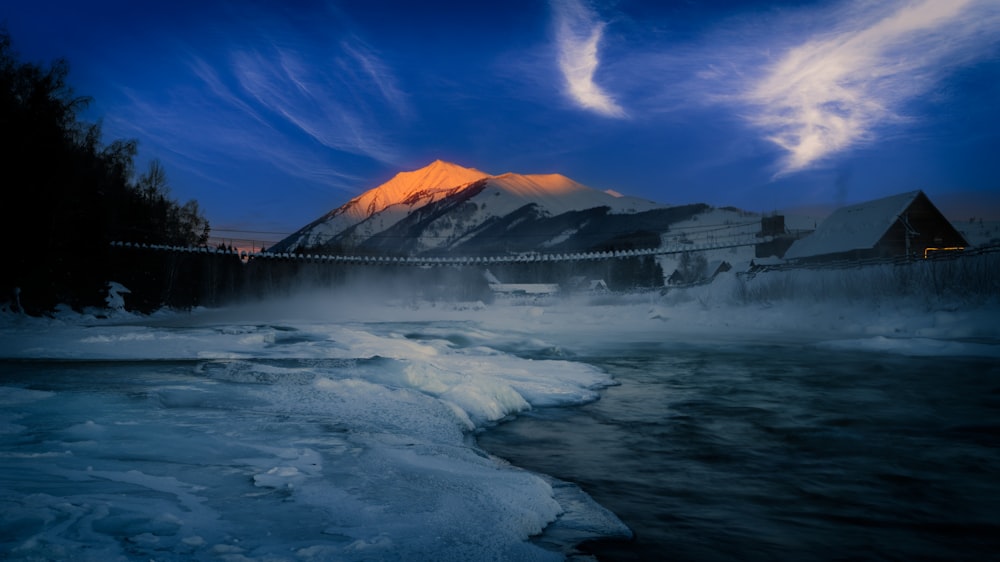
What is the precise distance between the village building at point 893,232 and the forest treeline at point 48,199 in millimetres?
48067

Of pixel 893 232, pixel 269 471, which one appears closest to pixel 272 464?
pixel 269 471

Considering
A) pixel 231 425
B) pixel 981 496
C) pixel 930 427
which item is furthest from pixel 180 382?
pixel 930 427

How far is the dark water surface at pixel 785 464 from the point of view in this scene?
4.39m

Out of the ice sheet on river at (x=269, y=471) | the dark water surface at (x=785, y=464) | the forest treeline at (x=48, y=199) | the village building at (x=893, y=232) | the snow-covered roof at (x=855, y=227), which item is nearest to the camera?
the ice sheet on river at (x=269, y=471)

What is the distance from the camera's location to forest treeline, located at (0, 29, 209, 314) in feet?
93.6

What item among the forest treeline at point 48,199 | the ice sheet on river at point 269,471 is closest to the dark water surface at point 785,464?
the ice sheet on river at point 269,471

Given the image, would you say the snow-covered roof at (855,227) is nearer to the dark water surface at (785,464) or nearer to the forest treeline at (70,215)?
the dark water surface at (785,464)

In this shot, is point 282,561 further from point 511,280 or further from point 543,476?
point 511,280

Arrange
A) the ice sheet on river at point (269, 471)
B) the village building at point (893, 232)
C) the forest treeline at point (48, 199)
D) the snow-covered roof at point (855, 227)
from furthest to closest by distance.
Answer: the snow-covered roof at point (855, 227)
the village building at point (893, 232)
the forest treeline at point (48, 199)
the ice sheet on river at point (269, 471)

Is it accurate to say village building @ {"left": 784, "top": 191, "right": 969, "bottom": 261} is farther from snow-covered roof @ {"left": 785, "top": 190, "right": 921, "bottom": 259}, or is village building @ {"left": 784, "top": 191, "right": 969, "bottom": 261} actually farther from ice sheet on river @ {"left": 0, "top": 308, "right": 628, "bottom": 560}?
ice sheet on river @ {"left": 0, "top": 308, "right": 628, "bottom": 560}

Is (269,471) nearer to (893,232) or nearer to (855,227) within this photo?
(893,232)

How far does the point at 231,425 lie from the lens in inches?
267

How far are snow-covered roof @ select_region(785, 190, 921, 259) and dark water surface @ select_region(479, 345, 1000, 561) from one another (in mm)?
33764

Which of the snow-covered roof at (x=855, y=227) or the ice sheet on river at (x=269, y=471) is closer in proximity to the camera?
the ice sheet on river at (x=269, y=471)
